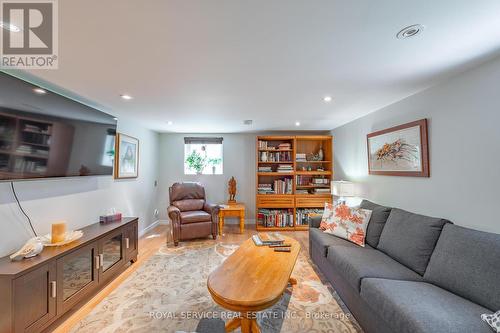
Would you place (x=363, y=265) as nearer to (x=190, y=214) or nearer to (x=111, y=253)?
(x=111, y=253)

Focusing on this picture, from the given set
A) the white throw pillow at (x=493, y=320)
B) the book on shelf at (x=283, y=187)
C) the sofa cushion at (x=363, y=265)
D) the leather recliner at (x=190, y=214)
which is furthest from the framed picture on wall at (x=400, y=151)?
the leather recliner at (x=190, y=214)

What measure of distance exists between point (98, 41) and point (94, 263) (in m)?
2.15

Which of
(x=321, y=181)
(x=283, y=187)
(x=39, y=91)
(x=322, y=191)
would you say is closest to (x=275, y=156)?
(x=283, y=187)

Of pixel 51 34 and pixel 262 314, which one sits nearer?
pixel 51 34

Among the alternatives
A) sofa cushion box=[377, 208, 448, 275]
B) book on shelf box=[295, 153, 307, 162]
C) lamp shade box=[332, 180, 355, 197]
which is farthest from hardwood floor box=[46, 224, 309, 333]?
book on shelf box=[295, 153, 307, 162]

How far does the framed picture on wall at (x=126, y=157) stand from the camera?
344 centimetres

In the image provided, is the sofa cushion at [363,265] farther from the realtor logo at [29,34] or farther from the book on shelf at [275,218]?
the realtor logo at [29,34]

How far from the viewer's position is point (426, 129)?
230 centimetres

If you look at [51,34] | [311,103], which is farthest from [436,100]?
[51,34]

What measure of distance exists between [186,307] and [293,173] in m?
3.34

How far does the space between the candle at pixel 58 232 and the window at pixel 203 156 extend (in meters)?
3.06

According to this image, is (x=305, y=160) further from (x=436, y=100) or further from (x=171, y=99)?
(x=171, y=99)

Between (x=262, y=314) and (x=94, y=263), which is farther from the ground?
(x=94, y=263)

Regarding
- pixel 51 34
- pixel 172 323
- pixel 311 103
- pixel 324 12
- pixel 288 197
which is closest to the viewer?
pixel 324 12
